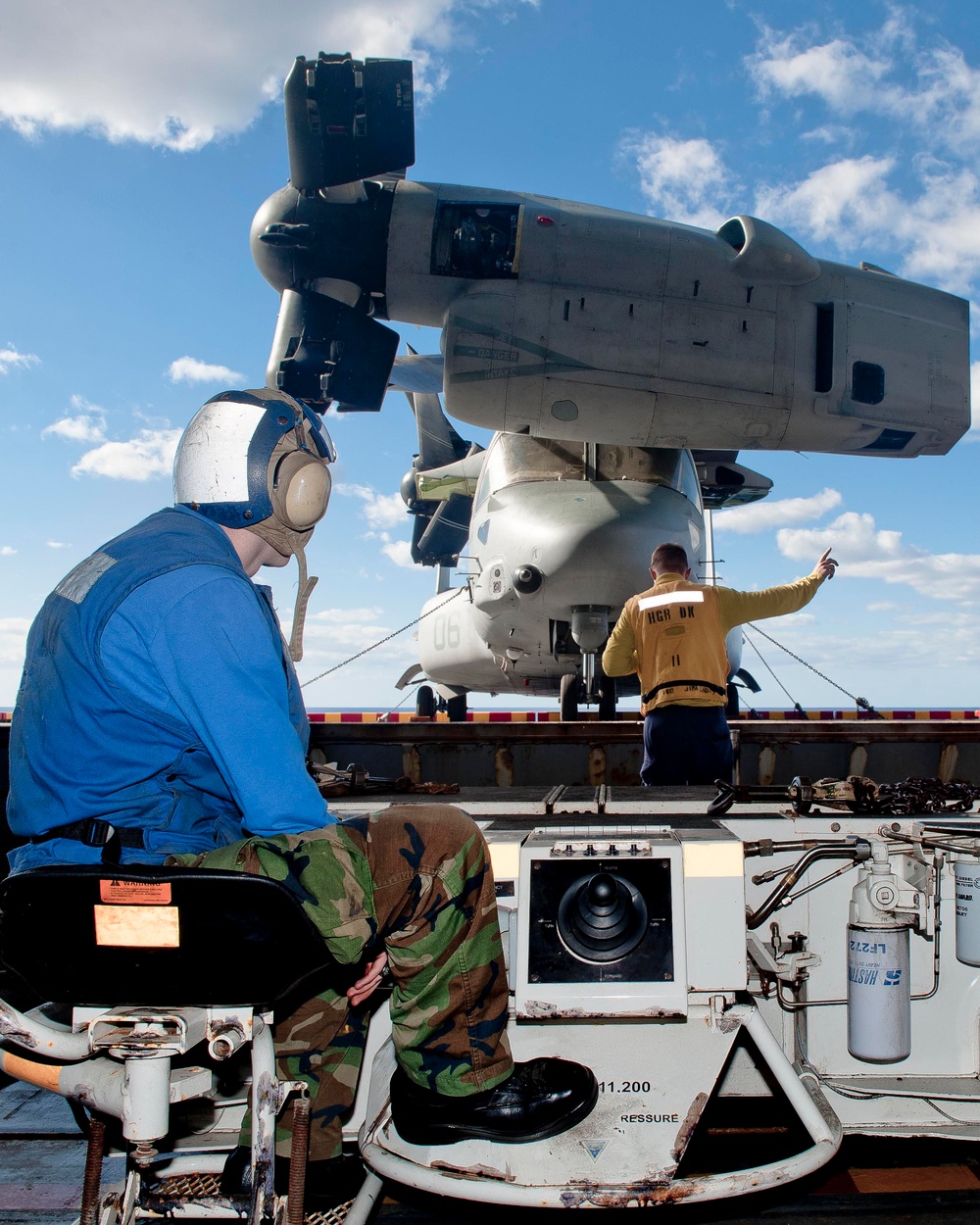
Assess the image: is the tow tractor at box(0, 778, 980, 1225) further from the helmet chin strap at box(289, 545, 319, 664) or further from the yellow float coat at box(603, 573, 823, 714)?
the yellow float coat at box(603, 573, 823, 714)

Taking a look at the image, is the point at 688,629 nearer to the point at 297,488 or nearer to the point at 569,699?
the point at 297,488

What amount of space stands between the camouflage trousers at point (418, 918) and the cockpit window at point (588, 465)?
21.6ft

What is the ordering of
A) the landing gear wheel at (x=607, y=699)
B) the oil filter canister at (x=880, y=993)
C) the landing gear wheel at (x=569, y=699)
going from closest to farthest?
the oil filter canister at (x=880, y=993) → the landing gear wheel at (x=607, y=699) → the landing gear wheel at (x=569, y=699)

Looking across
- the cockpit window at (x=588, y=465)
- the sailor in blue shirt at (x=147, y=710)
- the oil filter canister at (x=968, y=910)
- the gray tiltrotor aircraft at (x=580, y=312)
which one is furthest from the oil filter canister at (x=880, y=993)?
the cockpit window at (x=588, y=465)

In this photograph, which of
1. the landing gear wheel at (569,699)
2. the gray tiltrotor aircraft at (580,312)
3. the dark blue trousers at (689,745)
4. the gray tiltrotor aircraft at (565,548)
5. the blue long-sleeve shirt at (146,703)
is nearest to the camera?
the blue long-sleeve shirt at (146,703)

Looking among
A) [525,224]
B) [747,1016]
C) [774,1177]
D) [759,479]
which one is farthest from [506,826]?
[759,479]

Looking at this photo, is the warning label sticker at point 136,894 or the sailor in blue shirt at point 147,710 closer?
the warning label sticker at point 136,894

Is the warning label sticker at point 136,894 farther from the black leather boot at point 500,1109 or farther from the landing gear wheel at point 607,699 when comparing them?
the landing gear wheel at point 607,699

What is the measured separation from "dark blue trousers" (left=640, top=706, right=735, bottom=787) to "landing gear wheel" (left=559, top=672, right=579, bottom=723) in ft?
11.4

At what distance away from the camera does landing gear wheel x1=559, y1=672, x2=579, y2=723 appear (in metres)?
8.05

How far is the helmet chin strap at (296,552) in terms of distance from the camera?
1918 millimetres

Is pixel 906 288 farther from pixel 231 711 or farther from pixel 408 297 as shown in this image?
pixel 231 711

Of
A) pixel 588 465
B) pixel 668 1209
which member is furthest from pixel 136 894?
pixel 588 465

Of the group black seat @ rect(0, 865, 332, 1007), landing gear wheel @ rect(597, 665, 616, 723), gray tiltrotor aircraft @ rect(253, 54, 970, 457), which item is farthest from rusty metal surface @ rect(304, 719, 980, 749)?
black seat @ rect(0, 865, 332, 1007)
